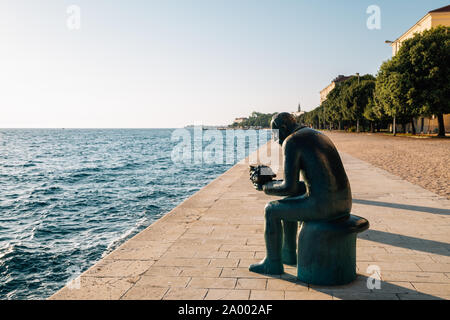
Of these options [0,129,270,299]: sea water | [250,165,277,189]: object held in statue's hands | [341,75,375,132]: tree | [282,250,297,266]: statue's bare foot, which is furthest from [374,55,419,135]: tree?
[250,165,277,189]: object held in statue's hands

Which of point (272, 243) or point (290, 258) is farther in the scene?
point (290, 258)

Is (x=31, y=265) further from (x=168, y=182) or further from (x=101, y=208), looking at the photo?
(x=168, y=182)

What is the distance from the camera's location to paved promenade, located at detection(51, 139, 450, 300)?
13.4 ft

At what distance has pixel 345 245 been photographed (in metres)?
4.12

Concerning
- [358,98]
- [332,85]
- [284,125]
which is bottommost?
[284,125]

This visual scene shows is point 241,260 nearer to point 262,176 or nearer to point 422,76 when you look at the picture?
point 262,176

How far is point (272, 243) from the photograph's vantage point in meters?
4.40

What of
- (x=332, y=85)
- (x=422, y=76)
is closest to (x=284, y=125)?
(x=422, y=76)

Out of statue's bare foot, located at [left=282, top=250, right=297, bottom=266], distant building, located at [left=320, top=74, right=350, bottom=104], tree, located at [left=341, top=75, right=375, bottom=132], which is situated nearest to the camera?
statue's bare foot, located at [left=282, top=250, right=297, bottom=266]

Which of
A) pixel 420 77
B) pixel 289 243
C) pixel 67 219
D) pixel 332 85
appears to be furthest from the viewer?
pixel 332 85

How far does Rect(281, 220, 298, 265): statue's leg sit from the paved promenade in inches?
5.2

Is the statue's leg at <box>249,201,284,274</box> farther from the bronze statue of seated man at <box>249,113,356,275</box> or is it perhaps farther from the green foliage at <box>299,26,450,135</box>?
the green foliage at <box>299,26,450,135</box>

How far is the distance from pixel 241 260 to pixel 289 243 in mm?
705

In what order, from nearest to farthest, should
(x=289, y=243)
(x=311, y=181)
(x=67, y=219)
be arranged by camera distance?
(x=311, y=181), (x=289, y=243), (x=67, y=219)
